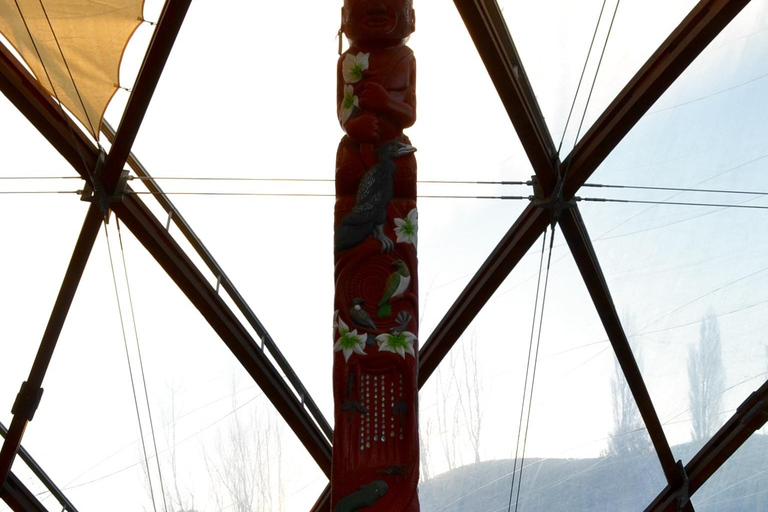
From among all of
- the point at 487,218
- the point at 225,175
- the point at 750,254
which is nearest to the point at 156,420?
the point at 225,175

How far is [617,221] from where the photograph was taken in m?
9.40

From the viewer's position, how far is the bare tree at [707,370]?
9.57 metres

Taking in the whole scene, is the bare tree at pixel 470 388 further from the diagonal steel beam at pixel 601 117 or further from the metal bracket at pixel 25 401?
the metal bracket at pixel 25 401

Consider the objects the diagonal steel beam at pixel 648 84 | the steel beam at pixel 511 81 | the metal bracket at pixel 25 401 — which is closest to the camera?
the diagonal steel beam at pixel 648 84

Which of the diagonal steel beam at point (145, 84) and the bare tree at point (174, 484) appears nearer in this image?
the diagonal steel beam at point (145, 84)

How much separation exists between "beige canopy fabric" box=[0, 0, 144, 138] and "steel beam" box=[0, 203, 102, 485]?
1014 mm

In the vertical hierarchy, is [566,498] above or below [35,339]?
below

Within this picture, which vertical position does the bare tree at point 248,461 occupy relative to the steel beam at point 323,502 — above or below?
above

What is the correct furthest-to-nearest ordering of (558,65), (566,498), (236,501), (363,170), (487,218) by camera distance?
1. (236,501)
2. (566,498)
3. (487,218)
4. (558,65)
5. (363,170)

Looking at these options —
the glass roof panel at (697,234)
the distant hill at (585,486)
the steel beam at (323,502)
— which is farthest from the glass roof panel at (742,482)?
the steel beam at (323,502)

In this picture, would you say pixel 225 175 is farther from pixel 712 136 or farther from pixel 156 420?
pixel 712 136

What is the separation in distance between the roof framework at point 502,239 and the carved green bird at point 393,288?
7.52 feet

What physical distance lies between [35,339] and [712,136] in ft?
25.1

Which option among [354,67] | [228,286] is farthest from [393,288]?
[228,286]
